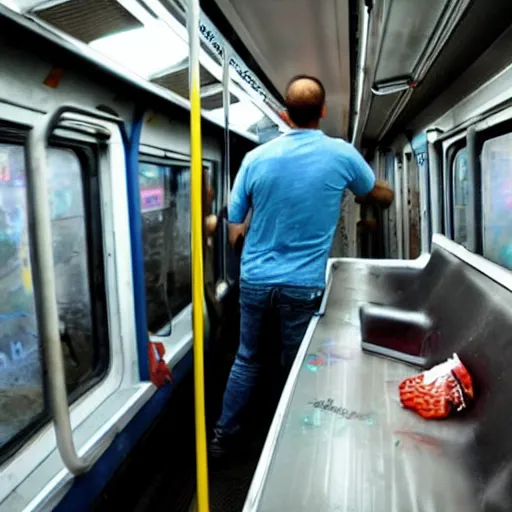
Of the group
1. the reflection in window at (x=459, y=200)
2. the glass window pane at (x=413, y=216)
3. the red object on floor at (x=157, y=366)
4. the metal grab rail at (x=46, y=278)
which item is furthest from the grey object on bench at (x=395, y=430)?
the glass window pane at (x=413, y=216)

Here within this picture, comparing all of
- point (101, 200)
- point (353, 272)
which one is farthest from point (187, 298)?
point (101, 200)

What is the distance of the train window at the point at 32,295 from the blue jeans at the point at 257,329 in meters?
0.66

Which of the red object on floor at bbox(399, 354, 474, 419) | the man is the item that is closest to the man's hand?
the man

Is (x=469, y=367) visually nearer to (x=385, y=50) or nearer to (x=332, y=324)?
(x=332, y=324)

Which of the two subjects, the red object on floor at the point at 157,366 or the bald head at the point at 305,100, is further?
the red object on floor at the point at 157,366

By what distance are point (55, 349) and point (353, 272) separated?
2.04 metres

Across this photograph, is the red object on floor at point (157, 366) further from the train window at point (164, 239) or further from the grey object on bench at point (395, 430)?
the grey object on bench at point (395, 430)

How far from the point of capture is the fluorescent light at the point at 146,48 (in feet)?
6.30

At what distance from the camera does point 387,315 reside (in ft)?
6.74

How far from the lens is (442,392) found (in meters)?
1.41

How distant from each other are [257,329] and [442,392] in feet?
3.51

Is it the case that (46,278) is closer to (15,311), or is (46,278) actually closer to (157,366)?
(15,311)

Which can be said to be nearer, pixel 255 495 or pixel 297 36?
pixel 255 495

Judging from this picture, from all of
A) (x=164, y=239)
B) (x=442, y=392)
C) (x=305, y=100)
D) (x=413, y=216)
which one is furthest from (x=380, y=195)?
(x=413, y=216)
